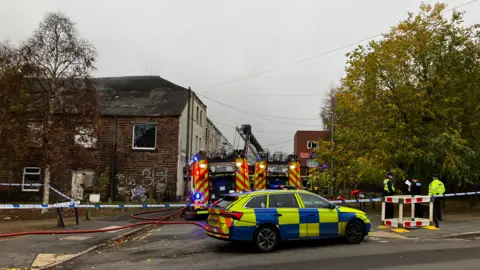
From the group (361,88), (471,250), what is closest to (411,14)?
(361,88)

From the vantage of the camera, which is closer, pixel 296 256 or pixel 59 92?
pixel 296 256

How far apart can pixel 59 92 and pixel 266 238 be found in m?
13.3

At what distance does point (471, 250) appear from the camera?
30.8ft

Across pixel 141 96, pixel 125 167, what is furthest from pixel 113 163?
pixel 141 96

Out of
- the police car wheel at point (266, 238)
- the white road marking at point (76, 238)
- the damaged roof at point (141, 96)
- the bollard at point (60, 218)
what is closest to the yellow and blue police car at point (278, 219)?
the police car wheel at point (266, 238)

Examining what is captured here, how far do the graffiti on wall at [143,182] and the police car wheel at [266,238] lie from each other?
60.6ft

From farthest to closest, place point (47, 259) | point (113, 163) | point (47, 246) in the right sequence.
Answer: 1. point (113, 163)
2. point (47, 246)
3. point (47, 259)

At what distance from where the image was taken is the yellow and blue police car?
9.23 m

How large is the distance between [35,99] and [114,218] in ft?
20.1

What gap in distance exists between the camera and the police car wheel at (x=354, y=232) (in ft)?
33.7

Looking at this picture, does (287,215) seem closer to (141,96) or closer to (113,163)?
(113,163)

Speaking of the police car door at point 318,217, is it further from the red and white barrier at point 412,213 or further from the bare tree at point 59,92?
the bare tree at point 59,92

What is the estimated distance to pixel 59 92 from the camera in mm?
18766

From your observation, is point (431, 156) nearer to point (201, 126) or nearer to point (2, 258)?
point (2, 258)
